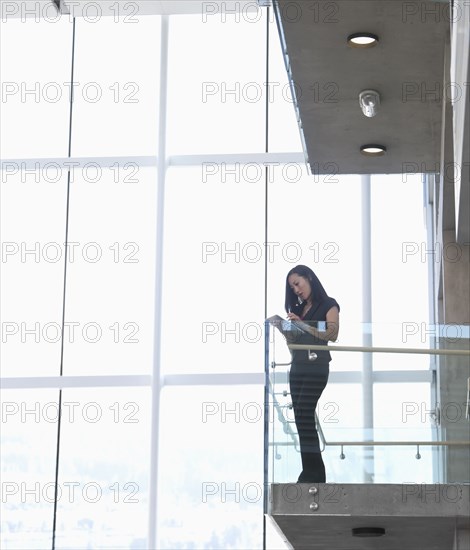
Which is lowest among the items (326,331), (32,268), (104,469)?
(104,469)

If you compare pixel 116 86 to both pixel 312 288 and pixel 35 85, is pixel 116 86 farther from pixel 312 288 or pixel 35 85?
pixel 312 288

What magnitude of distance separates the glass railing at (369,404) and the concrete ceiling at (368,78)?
1.97m

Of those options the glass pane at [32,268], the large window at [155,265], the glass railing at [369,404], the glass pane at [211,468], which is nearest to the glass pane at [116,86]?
the large window at [155,265]

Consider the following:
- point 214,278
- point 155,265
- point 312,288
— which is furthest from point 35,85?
point 312,288

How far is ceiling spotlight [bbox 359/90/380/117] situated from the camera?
9531mm

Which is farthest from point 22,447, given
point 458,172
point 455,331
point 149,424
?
point 458,172

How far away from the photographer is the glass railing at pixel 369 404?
27.7 feet

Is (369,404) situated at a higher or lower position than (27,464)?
higher

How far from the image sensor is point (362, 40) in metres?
8.41

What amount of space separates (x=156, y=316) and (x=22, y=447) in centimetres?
257

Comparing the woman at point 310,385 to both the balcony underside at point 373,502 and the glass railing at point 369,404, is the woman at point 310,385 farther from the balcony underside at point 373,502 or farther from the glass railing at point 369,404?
the balcony underside at point 373,502

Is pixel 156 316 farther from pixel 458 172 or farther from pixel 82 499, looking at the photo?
pixel 458 172

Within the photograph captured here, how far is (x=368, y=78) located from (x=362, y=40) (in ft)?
2.86

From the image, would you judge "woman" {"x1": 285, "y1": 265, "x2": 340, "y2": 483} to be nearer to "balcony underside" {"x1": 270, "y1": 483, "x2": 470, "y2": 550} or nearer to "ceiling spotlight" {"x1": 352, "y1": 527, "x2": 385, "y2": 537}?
"balcony underside" {"x1": 270, "y1": 483, "x2": 470, "y2": 550}
